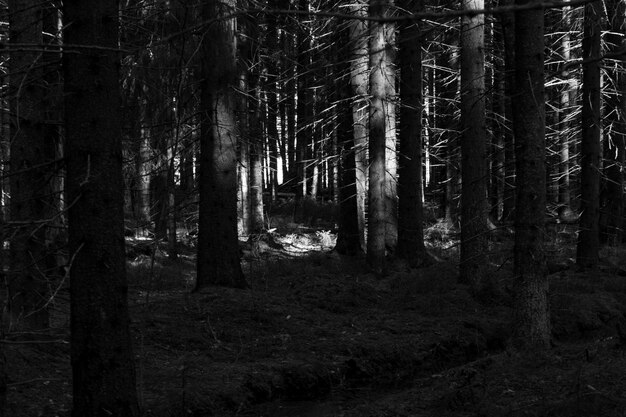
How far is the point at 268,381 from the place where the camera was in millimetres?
8352

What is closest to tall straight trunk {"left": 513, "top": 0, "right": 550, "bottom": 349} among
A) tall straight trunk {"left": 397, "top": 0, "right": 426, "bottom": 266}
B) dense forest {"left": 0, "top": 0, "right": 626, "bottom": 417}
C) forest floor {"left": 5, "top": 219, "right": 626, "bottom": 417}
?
dense forest {"left": 0, "top": 0, "right": 626, "bottom": 417}

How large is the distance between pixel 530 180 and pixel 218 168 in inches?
218

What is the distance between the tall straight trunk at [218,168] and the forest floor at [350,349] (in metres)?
0.47

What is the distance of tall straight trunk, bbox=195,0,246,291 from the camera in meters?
11.9

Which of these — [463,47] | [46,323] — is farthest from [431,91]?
[46,323]

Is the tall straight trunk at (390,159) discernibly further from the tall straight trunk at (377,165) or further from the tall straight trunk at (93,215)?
the tall straight trunk at (93,215)

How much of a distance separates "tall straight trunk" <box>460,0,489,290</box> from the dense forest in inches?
1.7

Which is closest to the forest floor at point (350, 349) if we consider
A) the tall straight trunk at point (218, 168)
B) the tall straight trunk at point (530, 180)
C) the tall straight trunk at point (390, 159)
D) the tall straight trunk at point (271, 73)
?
the tall straight trunk at point (530, 180)

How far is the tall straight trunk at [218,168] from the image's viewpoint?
1193cm

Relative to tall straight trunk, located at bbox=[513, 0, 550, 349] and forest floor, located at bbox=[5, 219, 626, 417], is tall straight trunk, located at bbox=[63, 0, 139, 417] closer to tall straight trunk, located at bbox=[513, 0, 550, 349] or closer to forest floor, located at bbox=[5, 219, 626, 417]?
forest floor, located at bbox=[5, 219, 626, 417]

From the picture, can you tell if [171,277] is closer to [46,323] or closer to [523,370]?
[46,323]

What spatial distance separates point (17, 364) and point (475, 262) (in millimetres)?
8791

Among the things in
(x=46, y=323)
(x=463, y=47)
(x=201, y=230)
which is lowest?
(x=46, y=323)

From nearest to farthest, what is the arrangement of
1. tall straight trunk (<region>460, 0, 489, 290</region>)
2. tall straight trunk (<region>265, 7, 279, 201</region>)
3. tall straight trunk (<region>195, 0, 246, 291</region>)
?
tall straight trunk (<region>195, 0, 246, 291</region>), tall straight trunk (<region>460, 0, 489, 290</region>), tall straight trunk (<region>265, 7, 279, 201</region>)
